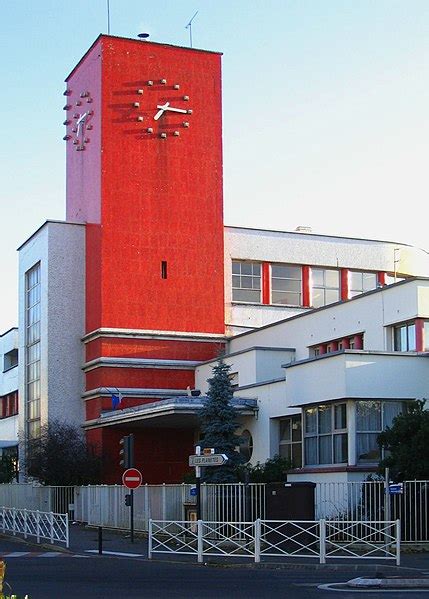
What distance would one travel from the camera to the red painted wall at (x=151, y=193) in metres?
53.2

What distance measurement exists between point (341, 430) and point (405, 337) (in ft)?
18.9

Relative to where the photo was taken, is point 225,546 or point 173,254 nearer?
point 225,546

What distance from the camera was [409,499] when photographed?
101 ft

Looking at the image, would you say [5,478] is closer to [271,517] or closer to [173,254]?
[173,254]

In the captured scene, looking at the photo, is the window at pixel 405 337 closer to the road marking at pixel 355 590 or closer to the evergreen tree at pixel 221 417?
the evergreen tree at pixel 221 417

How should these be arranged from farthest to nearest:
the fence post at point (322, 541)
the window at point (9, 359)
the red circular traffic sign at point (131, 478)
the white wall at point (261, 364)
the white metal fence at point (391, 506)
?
the window at point (9, 359)
the white wall at point (261, 364)
the red circular traffic sign at point (131, 478)
the white metal fence at point (391, 506)
the fence post at point (322, 541)

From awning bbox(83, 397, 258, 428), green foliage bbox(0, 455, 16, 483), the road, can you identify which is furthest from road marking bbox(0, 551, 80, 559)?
green foliage bbox(0, 455, 16, 483)

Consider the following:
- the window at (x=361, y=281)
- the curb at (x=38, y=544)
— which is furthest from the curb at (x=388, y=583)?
the window at (x=361, y=281)

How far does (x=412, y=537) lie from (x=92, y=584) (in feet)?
39.1

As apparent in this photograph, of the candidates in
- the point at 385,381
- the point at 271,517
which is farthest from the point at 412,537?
the point at 385,381

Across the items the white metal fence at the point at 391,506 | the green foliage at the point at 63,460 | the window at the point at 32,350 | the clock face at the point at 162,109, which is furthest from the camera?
the window at the point at 32,350

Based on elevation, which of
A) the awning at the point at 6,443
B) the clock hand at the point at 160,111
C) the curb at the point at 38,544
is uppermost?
the clock hand at the point at 160,111

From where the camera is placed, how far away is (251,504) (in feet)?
105

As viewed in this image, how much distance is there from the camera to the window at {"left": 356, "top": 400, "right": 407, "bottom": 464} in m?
35.1
